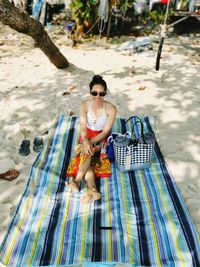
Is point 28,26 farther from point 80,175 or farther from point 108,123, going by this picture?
point 80,175

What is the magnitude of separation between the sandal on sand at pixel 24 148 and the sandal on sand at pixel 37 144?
10 cm

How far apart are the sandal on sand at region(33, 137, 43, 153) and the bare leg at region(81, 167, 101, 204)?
1122 millimetres

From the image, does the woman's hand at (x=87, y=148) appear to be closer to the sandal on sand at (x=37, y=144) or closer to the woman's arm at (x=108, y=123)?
the woman's arm at (x=108, y=123)

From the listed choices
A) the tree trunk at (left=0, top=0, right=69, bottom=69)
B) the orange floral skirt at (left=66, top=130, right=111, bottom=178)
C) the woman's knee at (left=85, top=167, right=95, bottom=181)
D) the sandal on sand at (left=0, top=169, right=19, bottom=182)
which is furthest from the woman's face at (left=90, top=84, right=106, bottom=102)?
the tree trunk at (left=0, top=0, right=69, bottom=69)

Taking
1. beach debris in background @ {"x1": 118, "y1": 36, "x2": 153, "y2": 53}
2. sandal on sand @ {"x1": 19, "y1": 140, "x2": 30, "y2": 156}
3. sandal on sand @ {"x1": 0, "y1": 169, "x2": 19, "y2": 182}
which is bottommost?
sandal on sand @ {"x1": 0, "y1": 169, "x2": 19, "y2": 182}

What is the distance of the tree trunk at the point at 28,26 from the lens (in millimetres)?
5426

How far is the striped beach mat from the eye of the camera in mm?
2795

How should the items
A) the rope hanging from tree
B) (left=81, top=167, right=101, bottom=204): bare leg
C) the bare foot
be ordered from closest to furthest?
(left=81, top=167, right=101, bottom=204): bare leg
the bare foot
the rope hanging from tree

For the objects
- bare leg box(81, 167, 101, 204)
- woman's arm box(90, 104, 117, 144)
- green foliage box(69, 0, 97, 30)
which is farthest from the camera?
green foliage box(69, 0, 97, 30)

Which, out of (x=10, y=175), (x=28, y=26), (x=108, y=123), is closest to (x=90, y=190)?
(x=108, y=123)

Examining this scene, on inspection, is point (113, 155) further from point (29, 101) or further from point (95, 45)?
point (95, 45)

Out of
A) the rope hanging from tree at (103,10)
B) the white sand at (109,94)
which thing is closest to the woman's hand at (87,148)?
the white sand at (109,94)

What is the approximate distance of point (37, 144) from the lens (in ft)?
14.6

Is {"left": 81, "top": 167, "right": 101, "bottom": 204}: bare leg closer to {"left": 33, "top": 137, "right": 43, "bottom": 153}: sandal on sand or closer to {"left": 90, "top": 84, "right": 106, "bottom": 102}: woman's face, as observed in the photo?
{"left": 90, "top": 84, "right": 106, "bottom": 102}: woman's face
